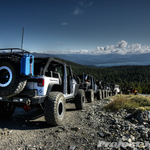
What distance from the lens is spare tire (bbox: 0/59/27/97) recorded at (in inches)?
155

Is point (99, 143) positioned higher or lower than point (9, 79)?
lower

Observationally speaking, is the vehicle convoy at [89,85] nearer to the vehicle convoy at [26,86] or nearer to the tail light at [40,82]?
the vehicle convoy at [26,86]

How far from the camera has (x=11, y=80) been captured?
3.96m

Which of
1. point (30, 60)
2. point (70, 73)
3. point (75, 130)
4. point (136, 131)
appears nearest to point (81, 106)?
point (70, 73)

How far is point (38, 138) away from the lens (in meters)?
3.69

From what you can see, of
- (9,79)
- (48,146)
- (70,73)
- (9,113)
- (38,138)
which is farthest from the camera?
(70,73)

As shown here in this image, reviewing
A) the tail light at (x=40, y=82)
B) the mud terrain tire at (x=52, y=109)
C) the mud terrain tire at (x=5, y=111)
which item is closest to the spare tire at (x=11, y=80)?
the tail light at (x=40, y=82)

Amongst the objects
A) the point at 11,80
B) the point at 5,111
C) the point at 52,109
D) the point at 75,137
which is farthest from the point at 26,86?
the point at 75,137

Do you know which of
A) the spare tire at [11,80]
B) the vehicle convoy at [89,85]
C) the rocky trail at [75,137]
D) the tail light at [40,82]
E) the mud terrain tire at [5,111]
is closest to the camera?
the rocky trail at [75,137]

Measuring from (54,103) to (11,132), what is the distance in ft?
4.87

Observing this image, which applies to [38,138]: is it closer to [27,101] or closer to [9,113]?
[27,101]

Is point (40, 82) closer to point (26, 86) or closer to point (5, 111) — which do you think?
point (26, 86)

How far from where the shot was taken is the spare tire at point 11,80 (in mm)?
3926

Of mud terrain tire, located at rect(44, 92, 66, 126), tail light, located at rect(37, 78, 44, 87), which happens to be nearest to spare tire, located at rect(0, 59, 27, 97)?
tail light, located at rect(37, 78, 44, 87)
